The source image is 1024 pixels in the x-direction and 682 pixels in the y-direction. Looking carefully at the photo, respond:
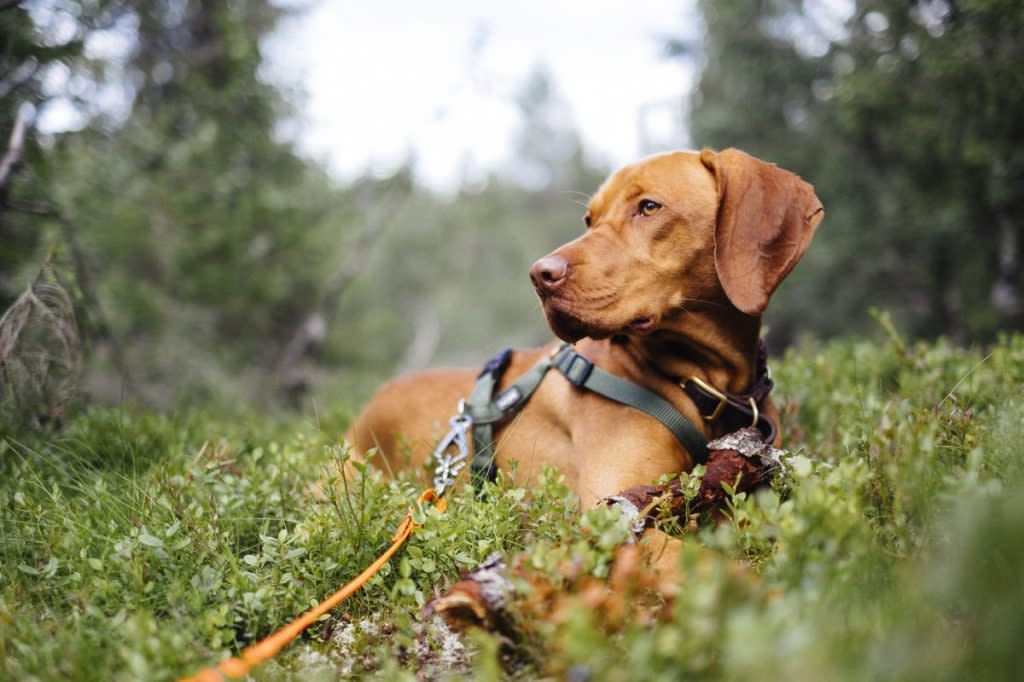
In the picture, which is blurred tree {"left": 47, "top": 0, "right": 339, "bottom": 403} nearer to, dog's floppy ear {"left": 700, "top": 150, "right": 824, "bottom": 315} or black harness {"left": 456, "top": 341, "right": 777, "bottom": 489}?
black harness {"left": 456, "top": 341, "right": 777, "bottom": 489}

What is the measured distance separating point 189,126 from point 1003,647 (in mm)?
10107

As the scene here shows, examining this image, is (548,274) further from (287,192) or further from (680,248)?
(287,192)

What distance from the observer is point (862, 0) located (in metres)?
5.60

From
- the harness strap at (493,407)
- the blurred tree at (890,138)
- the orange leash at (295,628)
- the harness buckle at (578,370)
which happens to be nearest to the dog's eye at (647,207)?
the harness buckle at (578,370)

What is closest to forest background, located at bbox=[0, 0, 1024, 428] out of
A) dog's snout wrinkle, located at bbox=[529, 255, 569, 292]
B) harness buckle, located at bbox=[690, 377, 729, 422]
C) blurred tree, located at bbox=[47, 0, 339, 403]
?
blurred tree, located at bbox=[47, 0, 339, 403]

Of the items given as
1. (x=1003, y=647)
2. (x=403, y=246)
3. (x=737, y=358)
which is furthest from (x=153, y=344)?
(x=403, y=246)

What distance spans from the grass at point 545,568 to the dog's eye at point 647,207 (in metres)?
1.19

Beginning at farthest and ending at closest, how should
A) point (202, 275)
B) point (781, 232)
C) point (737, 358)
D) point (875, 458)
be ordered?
point (202, 275), point (737, 358), point (781, 232), point (875, 458)

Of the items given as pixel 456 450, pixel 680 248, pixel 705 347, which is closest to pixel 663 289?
pixel 680 248

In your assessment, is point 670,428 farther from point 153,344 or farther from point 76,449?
point 153,344

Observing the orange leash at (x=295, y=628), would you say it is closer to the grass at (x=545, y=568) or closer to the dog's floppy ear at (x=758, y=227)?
the grass at (x=545, y=568)

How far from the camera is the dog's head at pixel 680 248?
9.12 ft

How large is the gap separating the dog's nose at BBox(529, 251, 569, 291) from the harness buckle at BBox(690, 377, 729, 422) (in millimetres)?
754

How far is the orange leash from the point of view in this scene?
5.45ft
